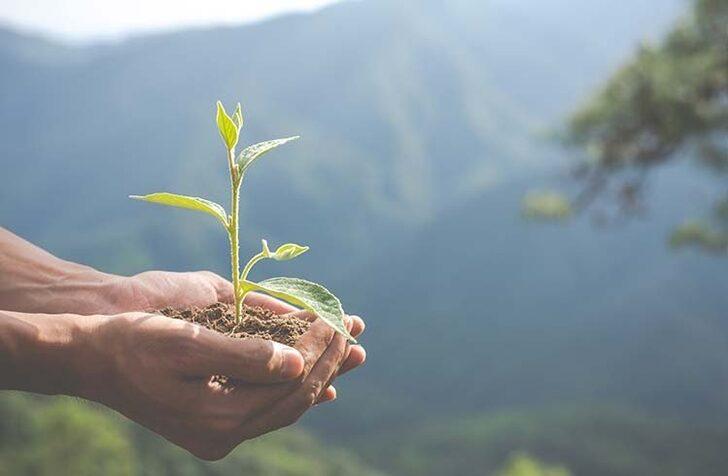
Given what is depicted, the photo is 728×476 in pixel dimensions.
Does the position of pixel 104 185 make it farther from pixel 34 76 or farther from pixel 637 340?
pixel 637 340

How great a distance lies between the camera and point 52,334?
156 centimetres

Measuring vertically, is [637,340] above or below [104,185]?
above

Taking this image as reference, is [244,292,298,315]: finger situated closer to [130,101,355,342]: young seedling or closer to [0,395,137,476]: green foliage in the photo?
[130,101,355,342]: young seedling

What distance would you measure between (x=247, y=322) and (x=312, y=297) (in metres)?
0.32

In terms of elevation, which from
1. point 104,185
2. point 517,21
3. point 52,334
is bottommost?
point 52,334

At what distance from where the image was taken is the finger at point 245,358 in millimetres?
1510

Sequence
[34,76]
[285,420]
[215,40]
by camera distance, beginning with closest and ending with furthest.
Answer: [285,420] < [34,76] < [215,40]

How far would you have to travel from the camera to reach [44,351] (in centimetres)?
155

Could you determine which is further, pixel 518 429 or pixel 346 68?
pixel 346 68

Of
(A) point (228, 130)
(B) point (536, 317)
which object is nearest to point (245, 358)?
(A) point (228, 130)

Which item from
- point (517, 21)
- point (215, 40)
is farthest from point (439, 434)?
point (517, 21)

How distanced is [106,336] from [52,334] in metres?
0.11

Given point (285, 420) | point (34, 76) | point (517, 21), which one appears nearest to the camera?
point (285, 420)

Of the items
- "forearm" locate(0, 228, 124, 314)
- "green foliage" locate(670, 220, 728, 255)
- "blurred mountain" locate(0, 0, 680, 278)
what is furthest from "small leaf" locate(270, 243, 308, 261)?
"blurred mountain" locate(0, 0, 680, 278)
